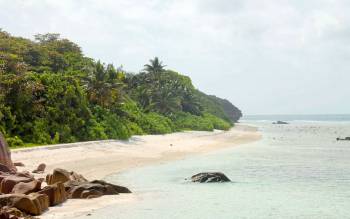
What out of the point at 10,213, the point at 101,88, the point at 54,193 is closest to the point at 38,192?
the point at 54,193

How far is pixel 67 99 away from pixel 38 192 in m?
23.4

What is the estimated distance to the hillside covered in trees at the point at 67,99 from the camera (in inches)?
1292

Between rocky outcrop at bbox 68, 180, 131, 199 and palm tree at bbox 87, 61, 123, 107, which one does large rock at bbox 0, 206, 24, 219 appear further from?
palm tree at bbox 87, 61, 123, 107

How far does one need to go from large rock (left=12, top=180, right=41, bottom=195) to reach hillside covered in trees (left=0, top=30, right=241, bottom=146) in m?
16.8

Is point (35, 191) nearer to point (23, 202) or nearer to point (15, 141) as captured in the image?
point (23, 202)

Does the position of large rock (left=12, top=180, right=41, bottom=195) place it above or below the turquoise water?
above

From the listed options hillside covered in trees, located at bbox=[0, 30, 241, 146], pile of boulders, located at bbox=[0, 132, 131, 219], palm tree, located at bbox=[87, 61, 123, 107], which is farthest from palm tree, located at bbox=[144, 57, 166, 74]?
pile of boulders, located at bbox=[0, 132, 131, 219]

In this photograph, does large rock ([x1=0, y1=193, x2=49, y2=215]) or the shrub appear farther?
the shrub

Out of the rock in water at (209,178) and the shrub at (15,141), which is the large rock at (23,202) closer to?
the rock in water at (209,178)

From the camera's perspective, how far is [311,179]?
23562 mm

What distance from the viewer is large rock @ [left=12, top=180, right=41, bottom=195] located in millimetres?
14065

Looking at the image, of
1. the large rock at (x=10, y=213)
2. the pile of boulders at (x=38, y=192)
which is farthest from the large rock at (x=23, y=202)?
the large rock at (x=10, y=213)

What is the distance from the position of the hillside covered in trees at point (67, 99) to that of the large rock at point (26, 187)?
Result: 16842mm

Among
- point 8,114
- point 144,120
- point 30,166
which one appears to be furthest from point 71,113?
point 144,120
